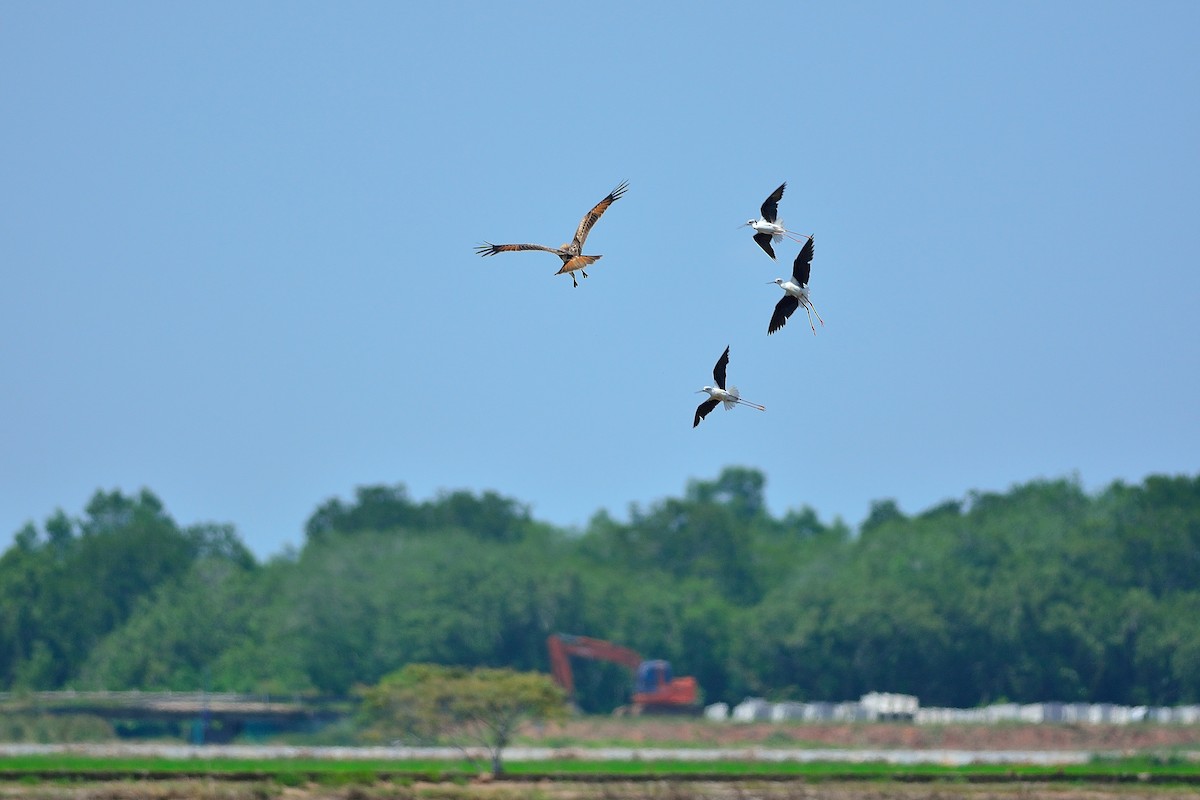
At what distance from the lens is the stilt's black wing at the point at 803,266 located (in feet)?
129

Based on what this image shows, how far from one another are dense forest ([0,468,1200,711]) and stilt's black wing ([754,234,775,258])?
7410 cm

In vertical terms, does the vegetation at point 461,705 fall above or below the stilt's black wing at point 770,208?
below

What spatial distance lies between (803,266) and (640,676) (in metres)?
72.6

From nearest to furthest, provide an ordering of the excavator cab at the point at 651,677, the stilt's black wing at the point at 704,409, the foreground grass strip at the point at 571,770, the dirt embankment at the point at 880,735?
1. the stilt's black wing at the point at 704,409
2. the foreground grass strip at the point at 571,770
3. the dirt embankment at the point at 880,735
4. the excavator cab at the point at 651,677

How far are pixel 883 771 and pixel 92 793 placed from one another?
28.7m

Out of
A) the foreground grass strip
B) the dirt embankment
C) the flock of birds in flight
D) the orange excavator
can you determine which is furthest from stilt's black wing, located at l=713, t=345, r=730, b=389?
the orange excavator

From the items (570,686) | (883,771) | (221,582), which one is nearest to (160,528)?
(221,582)

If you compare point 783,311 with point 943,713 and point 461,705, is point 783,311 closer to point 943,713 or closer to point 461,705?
point 461,705

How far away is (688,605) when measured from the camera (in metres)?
126

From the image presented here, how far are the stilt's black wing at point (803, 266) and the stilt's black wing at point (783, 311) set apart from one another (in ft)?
1.31

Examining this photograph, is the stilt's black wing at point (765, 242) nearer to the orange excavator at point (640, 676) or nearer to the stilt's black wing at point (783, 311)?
the stilt's black wing at point (783, 311)

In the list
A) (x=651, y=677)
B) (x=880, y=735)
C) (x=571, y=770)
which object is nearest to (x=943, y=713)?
(x=880, y=735)

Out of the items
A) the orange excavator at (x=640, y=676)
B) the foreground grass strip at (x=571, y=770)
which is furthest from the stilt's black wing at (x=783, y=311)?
the orange excavator at (x=640, y=676)

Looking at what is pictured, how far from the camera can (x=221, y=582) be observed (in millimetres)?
142125
